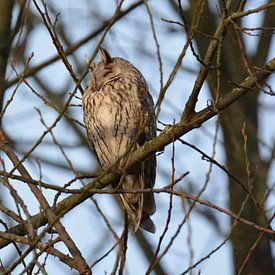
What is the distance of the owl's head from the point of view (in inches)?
203

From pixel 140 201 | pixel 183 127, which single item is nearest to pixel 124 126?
pixel 140 201

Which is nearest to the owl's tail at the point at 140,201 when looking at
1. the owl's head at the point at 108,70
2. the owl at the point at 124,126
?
the owl at the point at 124,126

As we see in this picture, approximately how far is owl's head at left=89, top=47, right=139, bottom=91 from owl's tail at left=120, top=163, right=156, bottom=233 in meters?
0.70

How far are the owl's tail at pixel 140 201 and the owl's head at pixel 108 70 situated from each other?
700mm

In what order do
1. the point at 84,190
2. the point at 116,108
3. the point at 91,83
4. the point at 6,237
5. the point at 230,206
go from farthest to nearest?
the point at 230,206 < the point at 91,83 < the point at 116,108 < the point at 6,237 < the point at 84,190

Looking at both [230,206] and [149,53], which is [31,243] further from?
[149,53]

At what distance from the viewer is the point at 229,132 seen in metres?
6.41

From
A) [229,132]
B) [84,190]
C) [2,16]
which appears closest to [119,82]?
[2,16]

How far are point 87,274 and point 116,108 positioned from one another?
2.00m

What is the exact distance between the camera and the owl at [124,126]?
190 inches

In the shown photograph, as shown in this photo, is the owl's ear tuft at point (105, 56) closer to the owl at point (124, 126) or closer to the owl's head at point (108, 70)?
the owl's head at point (108, 70)

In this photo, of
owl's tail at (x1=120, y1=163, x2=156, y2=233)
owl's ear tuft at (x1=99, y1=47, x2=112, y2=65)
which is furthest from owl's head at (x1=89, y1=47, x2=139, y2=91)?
owl's tail at (x1=120, y1=163, x2=156, y2=233)

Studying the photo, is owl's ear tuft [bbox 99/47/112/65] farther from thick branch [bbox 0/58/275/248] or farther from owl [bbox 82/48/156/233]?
thick branch [bbox 0/58/275/248]

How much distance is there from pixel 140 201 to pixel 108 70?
1.11m
